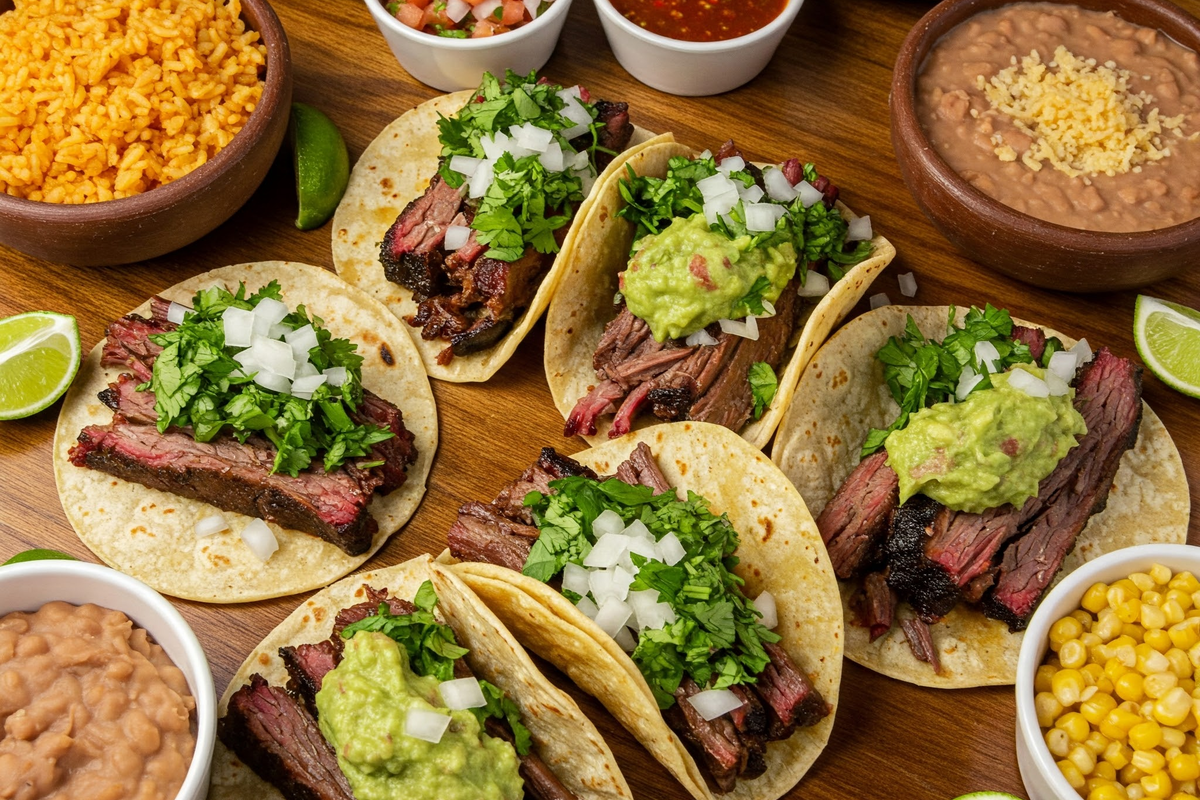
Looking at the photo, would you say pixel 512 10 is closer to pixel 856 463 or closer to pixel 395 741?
pixel 856 463

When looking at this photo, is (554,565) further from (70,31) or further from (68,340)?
(70,31)

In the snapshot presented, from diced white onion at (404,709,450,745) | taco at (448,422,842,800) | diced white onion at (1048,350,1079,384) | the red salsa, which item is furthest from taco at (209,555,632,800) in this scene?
the red salsa

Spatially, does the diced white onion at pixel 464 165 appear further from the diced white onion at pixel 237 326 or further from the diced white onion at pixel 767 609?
the diced white onion at pixel 767 609

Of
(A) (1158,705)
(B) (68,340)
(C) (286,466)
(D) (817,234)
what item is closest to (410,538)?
(C) (286,466)

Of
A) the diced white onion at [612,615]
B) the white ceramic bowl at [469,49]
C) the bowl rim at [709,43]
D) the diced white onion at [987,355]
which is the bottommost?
the diced white onion at [612,615]

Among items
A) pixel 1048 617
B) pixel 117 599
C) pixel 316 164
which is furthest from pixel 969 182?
pixel 117 599

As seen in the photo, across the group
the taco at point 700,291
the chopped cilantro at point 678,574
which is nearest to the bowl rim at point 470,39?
the taco at point 700,291
